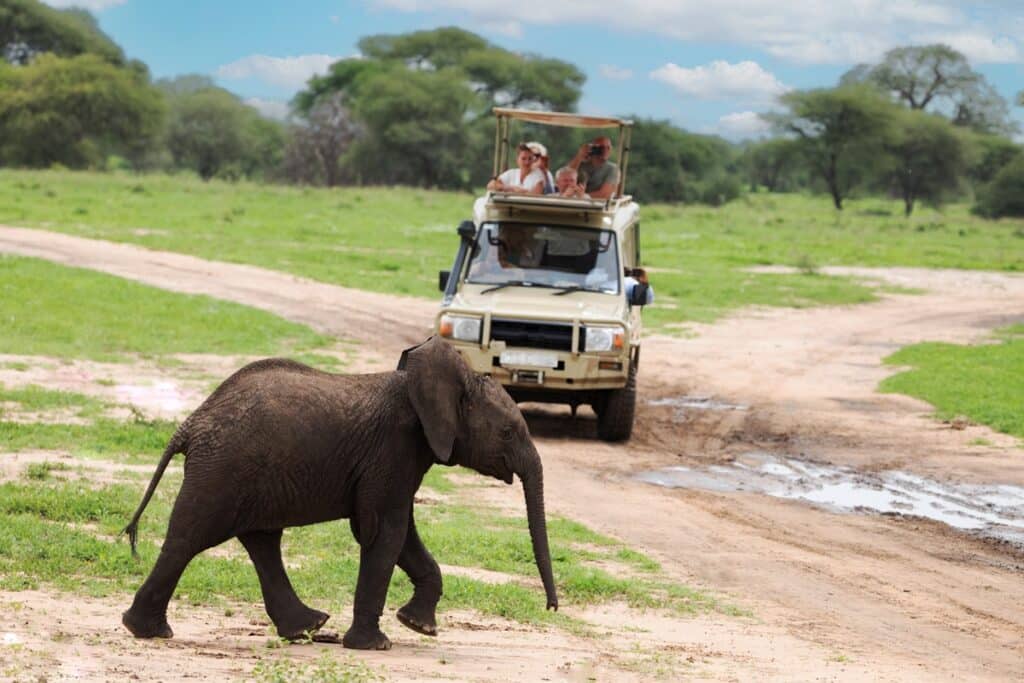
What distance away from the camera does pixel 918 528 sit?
1095 cm

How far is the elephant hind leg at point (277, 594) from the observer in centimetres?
670

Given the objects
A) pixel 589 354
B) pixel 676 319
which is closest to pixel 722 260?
pixel 676 319

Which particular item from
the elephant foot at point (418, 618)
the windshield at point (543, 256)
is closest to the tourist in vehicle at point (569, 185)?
the windshield at point (543, 256)

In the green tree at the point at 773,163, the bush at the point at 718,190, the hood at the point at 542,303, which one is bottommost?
the hood at the point at 542,303

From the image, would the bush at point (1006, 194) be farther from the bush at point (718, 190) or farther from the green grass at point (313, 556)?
the green grass at point (313, 556)

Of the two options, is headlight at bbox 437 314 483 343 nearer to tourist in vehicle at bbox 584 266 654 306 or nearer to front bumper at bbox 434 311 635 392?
front bumper at bbox 434 311 635 392

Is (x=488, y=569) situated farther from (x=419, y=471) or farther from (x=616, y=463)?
(x=616, y=463)

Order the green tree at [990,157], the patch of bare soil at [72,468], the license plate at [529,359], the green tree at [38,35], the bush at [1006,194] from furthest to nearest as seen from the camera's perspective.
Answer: the green tree at [38,35]
the green tree at [990,157]
the bush at [1006,194]
the license plate at [529,359]
the patch of bare soil at [72,468]

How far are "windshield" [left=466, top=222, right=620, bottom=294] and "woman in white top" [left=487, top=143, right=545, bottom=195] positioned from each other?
0.43 m

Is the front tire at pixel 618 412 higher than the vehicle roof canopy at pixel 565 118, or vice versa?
the vehicle roof canopy at pixel 565 118

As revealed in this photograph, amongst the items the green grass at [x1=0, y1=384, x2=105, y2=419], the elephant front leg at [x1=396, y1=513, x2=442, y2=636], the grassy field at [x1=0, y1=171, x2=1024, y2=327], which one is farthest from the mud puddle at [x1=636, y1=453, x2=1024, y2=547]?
the grassy field at [x1=0, y1=171, x2=1024, y2=327]

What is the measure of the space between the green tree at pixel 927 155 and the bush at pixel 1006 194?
4.91 m

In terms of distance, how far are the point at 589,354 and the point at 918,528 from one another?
134 inches

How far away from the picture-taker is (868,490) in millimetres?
12336
